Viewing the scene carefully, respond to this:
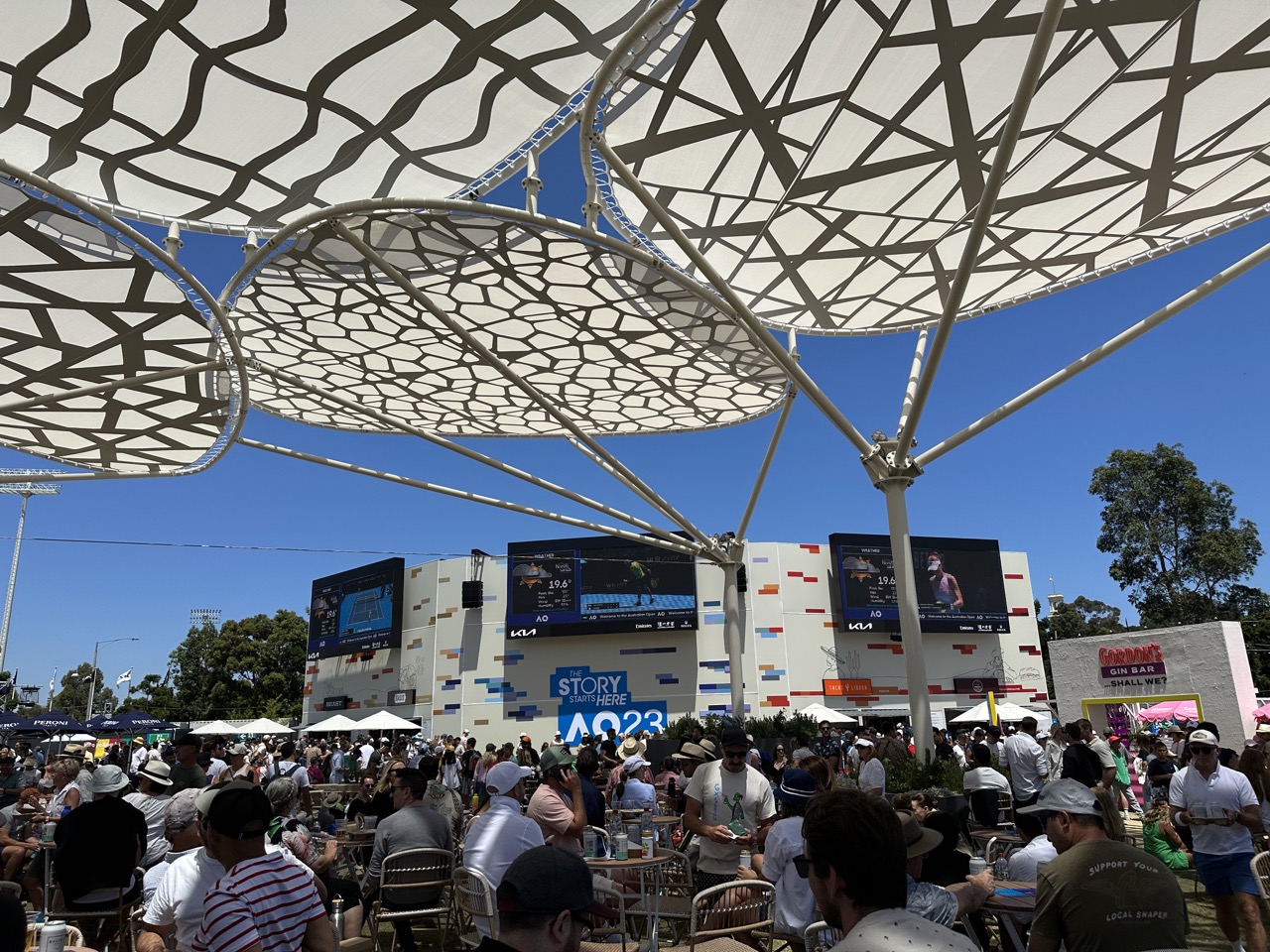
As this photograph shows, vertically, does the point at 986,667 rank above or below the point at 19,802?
above

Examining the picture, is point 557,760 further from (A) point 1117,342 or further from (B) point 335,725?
(B) point 335,725

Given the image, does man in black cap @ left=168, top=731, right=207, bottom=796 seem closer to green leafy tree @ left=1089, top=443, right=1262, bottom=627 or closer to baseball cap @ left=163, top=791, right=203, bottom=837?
baseball cap @ left=163, top=791, right=203, bottom=837

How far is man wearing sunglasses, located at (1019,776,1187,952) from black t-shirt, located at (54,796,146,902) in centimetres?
605

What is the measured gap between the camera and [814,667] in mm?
38594

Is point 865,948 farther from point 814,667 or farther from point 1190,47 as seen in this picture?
point 814,667

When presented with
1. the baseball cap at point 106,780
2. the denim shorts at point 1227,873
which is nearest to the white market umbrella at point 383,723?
the baseball cap at point 106,780

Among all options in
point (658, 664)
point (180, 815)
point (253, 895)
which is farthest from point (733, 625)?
point (253, 895)

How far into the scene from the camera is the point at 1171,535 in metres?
49.8

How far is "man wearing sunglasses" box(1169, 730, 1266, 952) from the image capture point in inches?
247

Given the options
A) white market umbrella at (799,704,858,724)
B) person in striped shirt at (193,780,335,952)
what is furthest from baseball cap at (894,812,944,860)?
white market umbrella at (799,704,858,724)

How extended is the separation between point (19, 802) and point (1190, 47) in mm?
18271

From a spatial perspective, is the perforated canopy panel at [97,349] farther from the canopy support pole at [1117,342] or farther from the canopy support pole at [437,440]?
the canopy support pole at [1117,342]

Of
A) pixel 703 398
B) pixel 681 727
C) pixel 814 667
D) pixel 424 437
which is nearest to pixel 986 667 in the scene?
pixel 814 667

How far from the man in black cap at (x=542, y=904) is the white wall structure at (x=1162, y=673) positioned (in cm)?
3191
